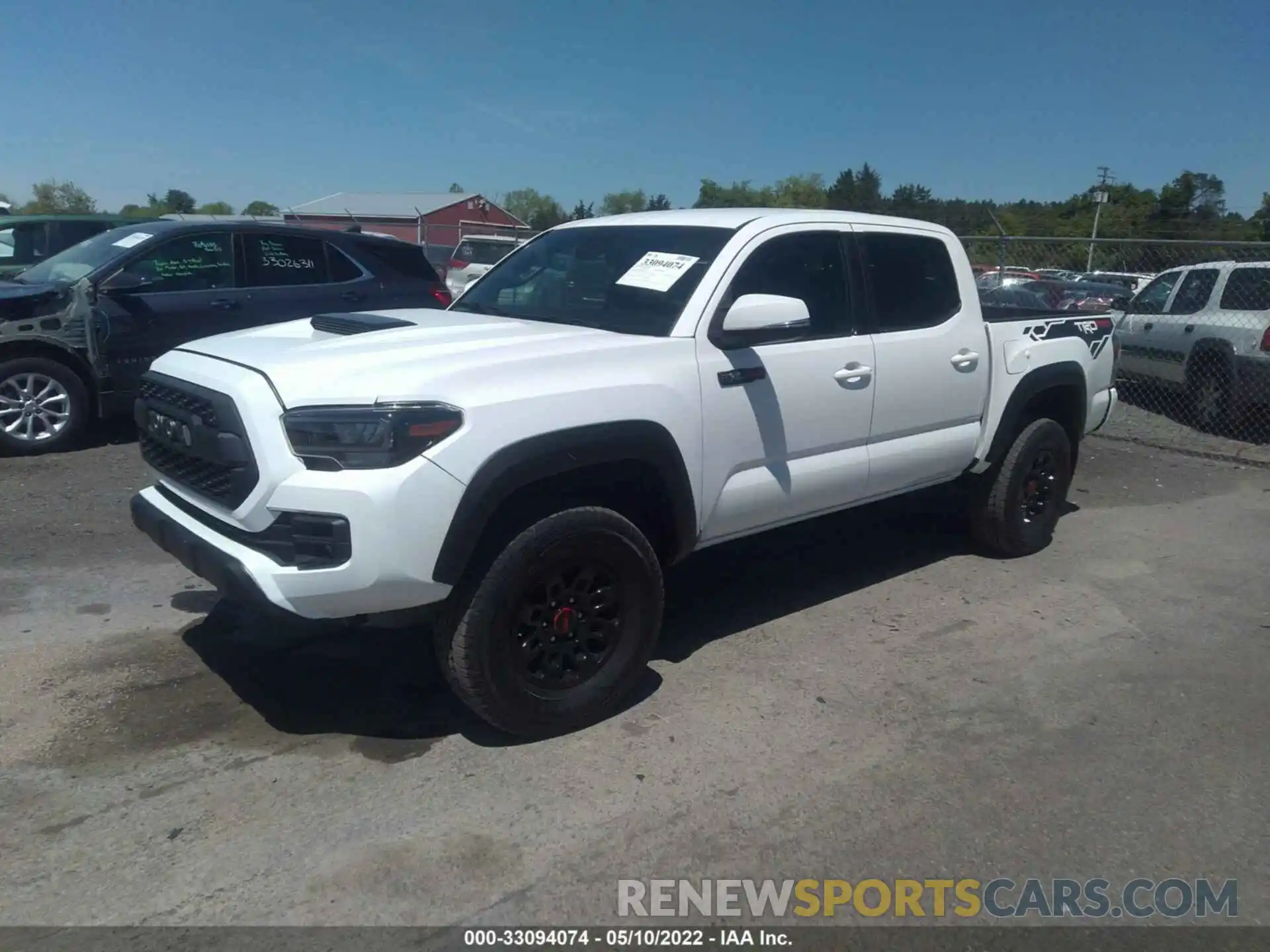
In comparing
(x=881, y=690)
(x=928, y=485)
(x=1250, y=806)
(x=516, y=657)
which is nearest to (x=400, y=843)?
(x=516, y=657)

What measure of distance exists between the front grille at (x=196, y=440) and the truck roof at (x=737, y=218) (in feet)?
7.17

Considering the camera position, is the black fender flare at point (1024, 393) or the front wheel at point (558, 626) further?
the black fender flare at point (1024, 393)

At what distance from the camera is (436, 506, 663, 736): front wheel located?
11.4ft

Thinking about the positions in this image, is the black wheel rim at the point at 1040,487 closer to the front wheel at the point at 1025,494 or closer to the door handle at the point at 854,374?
the front wheel at the point at 1025,494

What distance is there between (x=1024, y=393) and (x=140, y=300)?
20.9 ft

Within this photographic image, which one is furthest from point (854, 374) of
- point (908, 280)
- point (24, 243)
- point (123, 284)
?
point (24, 243)

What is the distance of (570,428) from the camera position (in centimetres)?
357

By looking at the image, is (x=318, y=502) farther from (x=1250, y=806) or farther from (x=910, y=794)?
(x=1250, y=806)

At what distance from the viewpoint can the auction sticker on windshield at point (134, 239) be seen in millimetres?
8000

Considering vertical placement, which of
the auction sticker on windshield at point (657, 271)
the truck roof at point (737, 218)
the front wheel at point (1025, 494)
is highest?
the truck roof at point (737, 218)

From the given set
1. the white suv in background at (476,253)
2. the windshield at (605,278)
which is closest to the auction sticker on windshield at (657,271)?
the windshield at (605,278)

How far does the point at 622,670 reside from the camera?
12.9 ft

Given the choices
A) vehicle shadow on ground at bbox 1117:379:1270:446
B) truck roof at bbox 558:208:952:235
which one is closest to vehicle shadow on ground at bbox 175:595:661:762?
truck roof at bbox 558:208:952:235

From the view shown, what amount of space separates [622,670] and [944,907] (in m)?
1.45
